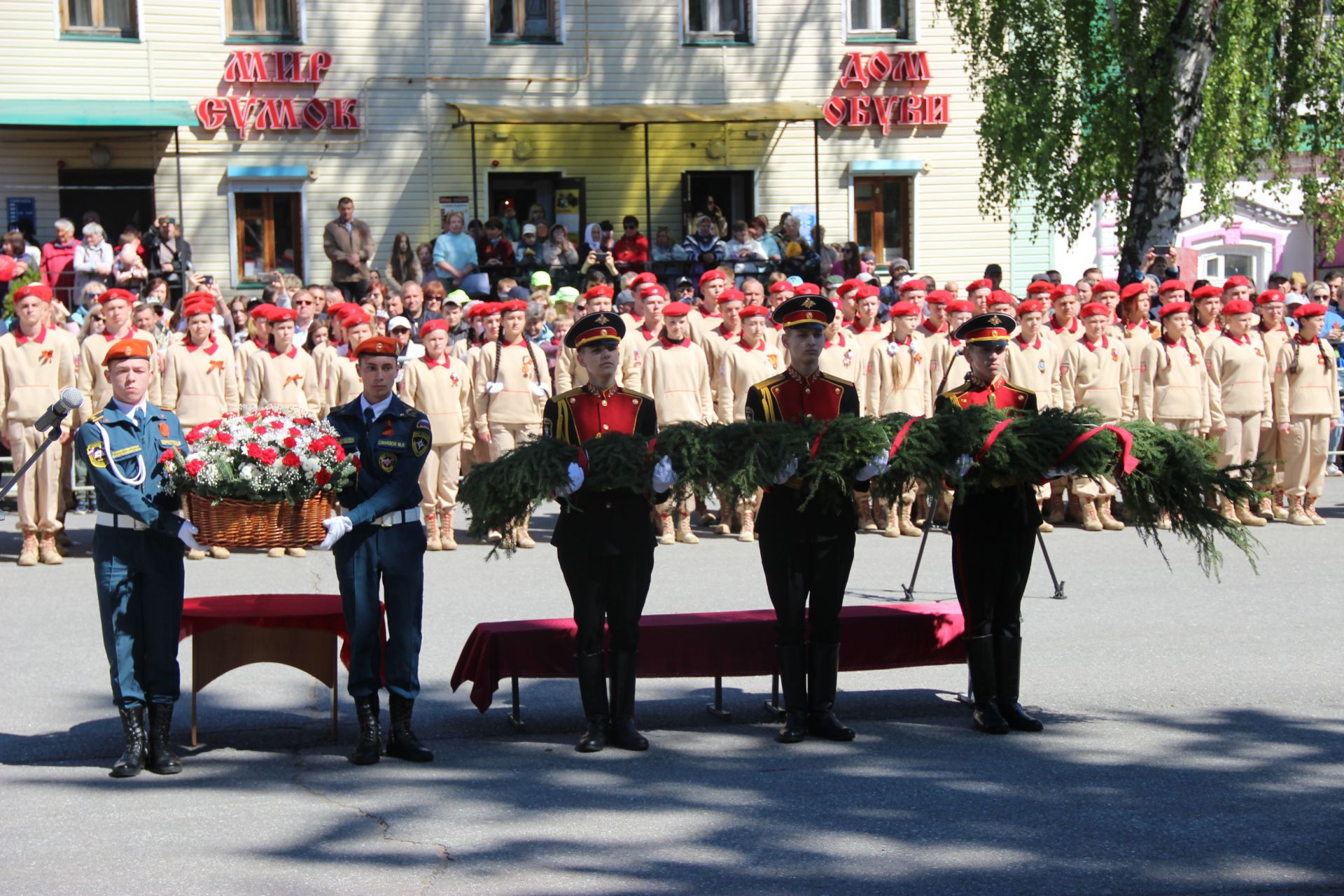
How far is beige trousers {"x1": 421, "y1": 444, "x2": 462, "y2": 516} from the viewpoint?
13.6m

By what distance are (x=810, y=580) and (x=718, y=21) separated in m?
19.5

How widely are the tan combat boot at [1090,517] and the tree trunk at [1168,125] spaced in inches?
284

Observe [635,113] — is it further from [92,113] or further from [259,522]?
[259,522]

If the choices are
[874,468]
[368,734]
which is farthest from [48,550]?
[874,468]

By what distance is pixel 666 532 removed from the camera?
13938mm

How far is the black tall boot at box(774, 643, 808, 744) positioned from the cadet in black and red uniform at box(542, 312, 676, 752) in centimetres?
68

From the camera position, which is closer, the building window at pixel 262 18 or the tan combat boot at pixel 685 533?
the tan combat boot at pixel 685 533

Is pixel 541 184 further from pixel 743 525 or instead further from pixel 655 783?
pixel 655 783

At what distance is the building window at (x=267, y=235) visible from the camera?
24.4 meters

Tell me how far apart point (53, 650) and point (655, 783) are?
4573 millimetres

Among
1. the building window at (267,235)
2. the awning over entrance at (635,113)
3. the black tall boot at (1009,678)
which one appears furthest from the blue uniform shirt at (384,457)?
the building window at (267,235)

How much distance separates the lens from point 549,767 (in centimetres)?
714

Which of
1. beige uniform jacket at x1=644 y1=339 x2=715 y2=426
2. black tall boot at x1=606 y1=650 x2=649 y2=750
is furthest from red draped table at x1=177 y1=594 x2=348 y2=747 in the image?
beige uniform jacket at x1=644 y1=339 x2=715 y2=426

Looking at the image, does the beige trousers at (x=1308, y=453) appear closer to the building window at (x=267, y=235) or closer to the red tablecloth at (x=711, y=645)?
the red tablecloth at (x=711, y=645)
